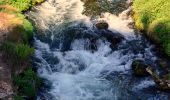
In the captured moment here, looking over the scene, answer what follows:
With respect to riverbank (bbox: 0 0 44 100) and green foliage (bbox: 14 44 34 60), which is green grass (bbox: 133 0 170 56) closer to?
riverbank (bbox: 0 0 44 100)

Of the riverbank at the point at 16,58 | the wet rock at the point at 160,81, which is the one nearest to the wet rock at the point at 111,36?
the wet rock at the point at 160,81

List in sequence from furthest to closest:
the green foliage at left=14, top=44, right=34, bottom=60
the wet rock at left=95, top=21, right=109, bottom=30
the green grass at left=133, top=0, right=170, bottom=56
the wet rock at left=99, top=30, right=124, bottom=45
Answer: the wet rock at left=95, top=21, right=109, bottom=30 → the wet rock at left=99, top=30, right=124, bottom=45 → the green grass at left=133, top=0, right=170, bottom=56 → the green foliage at left=14, top=44, right=34, bottom=60

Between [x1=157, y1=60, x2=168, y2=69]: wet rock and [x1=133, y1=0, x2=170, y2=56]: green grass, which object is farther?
[x1=133, y1=0, x2=170, y2=56]: green grass

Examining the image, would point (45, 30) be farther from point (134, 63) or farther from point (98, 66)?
point (134, 63)

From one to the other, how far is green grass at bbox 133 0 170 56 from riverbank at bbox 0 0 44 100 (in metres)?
6.67

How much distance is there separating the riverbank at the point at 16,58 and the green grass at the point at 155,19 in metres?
6.67

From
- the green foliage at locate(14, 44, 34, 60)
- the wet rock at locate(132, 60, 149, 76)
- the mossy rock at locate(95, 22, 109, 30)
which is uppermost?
the mossy rock at locate(95, 22, 109, 30)

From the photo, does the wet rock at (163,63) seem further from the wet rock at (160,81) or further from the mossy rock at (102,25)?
the mossy rock at (102,25)

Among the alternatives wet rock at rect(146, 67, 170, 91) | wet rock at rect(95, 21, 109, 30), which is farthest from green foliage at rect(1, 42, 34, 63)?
wet rock at rect(146, 67, 170, 91)

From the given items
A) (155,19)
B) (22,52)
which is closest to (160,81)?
(155,19)

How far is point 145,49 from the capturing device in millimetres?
23047

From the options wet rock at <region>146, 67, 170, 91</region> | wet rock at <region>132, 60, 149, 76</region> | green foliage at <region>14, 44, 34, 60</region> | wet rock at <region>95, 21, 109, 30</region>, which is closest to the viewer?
wet rock at <region>146, 67, 170, 91</region>

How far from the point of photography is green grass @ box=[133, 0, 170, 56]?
22.7 m

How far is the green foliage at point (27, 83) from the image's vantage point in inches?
712
